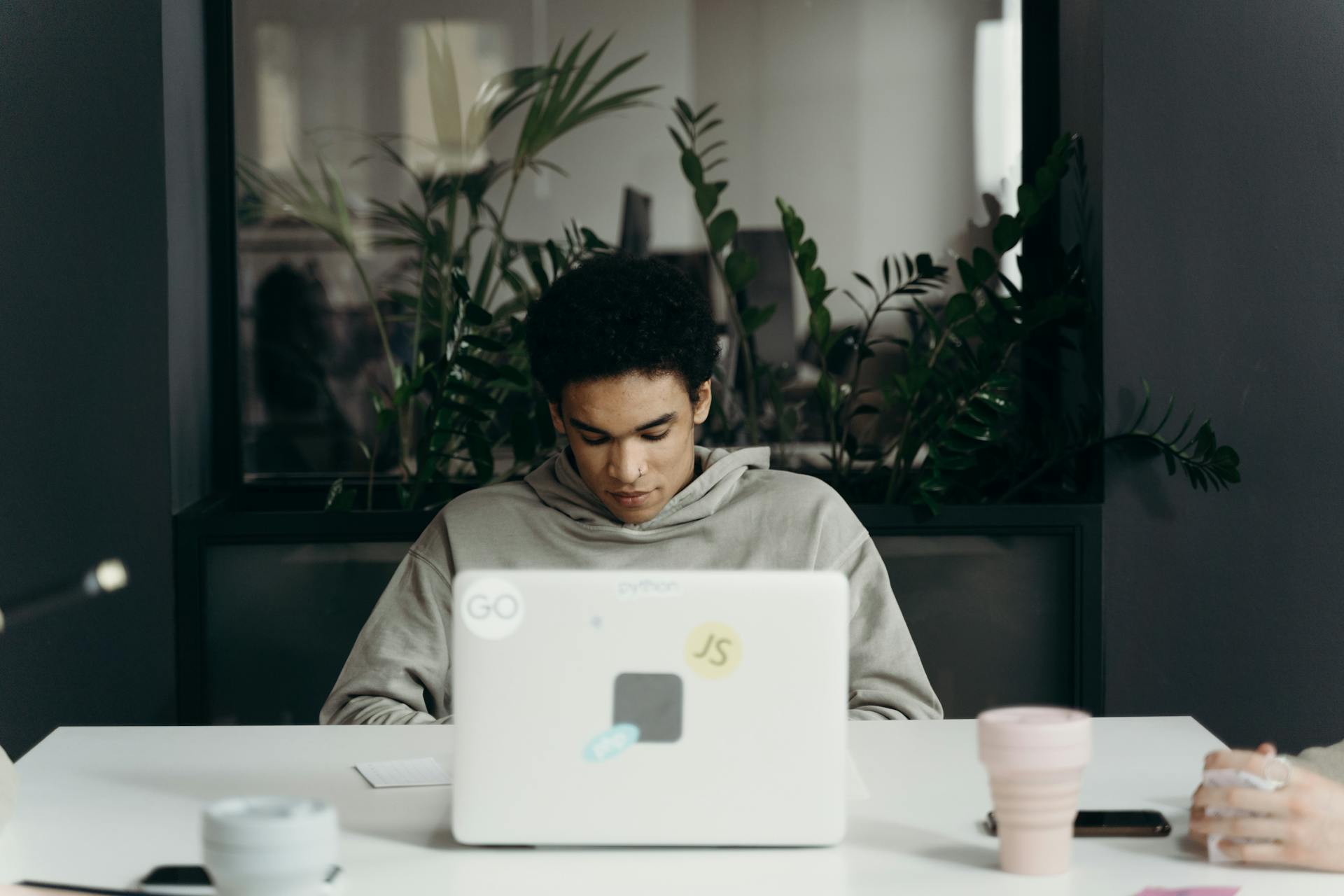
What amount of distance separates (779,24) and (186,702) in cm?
196

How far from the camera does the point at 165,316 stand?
105 inches

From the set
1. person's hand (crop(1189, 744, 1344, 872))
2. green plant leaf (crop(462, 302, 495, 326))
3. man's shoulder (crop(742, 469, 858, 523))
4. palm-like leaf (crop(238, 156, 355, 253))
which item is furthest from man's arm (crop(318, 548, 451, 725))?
palm-like leaf (crop(238, 156, 355, 253))

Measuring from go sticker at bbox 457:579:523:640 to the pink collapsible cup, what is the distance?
0.40m

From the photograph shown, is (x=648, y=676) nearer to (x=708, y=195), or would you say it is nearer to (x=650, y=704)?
(x=650, y=704)

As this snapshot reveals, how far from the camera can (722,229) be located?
280 cm

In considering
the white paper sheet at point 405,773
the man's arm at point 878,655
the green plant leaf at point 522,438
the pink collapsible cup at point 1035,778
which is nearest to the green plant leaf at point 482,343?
the green plant leaf at point 522,438

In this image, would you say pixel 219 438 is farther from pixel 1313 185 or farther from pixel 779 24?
pixel 1313 185

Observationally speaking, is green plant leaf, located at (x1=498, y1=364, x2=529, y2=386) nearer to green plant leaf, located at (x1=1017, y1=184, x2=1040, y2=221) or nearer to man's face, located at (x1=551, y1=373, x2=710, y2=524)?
man's face, located at (x1=551, y1=373, x2=710, y2=524)

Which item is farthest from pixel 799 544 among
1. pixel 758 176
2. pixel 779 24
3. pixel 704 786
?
pixel 779 24

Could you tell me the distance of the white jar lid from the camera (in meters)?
0.91

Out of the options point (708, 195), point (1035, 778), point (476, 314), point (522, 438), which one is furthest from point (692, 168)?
point (1035, 778)

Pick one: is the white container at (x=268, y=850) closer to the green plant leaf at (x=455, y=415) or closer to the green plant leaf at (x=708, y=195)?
the green plant leaf at (x=455, y=415)

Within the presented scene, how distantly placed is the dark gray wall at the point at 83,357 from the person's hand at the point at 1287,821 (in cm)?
210

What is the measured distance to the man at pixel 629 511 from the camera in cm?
192
